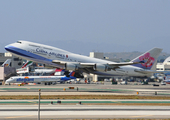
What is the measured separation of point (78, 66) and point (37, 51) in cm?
1036

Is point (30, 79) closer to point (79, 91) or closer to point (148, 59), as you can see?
point (79, 91)

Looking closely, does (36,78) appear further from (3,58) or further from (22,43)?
(3,58)

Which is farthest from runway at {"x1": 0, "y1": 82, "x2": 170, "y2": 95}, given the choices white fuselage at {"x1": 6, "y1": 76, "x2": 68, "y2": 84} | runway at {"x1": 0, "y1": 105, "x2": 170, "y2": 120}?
white fuselage at {"x1": 6, "y1": 76, "x2": 68, "y2": 84}

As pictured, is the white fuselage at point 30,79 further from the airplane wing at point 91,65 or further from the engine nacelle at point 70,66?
the engine nacelle at point 70,66

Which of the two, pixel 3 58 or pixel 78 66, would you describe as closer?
pixel 78 66

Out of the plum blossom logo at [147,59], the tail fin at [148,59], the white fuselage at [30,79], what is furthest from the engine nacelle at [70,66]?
the white fuselage at [30,79]

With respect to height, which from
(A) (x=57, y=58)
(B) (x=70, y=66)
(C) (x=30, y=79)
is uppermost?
(A) (x=57, y=58)

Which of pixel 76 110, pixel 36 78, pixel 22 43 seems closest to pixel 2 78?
pixel 36 78

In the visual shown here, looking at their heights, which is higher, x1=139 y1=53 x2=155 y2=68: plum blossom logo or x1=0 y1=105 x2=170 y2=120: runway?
x1=139 y1=53 x2=155 y2=68: plum blossom logo

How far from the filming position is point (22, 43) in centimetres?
6191

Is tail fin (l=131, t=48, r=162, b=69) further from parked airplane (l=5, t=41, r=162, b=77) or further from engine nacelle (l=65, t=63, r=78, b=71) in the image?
engine nacelle (l=65, t=63, r=78, b=71)

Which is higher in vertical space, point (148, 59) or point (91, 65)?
point (148, 59)

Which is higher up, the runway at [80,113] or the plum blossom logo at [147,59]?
the plum blossom logo at [147,59]

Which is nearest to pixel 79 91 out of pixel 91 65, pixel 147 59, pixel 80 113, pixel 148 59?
pixel 91 65
